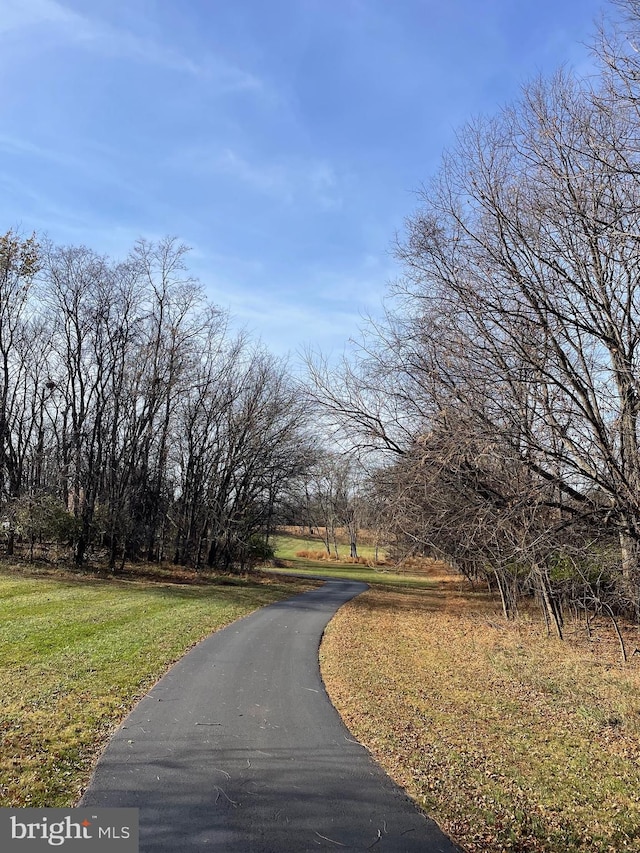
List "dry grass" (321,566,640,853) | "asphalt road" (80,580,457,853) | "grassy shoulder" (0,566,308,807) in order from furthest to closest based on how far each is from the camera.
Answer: "grassy shoulder" (0,566,308,807) → "dry grass" (321,566,640,853) → "asphalt road" (80,580,457,853)

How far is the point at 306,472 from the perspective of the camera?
94.8 ft

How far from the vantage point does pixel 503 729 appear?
653 centimetres

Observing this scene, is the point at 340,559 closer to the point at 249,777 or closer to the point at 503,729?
the point at 503,729

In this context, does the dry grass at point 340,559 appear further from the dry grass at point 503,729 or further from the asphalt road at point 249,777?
the asphalt road at point 249,777

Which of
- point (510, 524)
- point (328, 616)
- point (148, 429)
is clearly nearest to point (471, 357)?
point (510, 524)

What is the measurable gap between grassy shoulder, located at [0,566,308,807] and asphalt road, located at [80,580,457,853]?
1.07 feet

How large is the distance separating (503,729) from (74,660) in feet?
21.0

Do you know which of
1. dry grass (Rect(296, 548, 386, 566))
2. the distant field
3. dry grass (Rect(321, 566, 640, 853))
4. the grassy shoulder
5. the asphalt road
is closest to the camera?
the asphalt road

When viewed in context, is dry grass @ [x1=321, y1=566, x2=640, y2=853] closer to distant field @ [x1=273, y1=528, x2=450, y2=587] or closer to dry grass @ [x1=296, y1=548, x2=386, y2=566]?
distant field @ [x1=273, y1=528, x2=450, y2=587]

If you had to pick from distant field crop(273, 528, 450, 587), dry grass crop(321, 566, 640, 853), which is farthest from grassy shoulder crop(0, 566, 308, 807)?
distant field crop(273, 528, 450, 587)

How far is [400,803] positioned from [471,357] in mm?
7104

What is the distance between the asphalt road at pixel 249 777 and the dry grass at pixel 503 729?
37 cm

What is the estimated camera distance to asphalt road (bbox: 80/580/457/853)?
3859 millimetres

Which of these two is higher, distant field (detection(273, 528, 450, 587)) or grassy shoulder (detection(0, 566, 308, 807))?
grassy shoulder (detection(0, 566, 308, 807))
